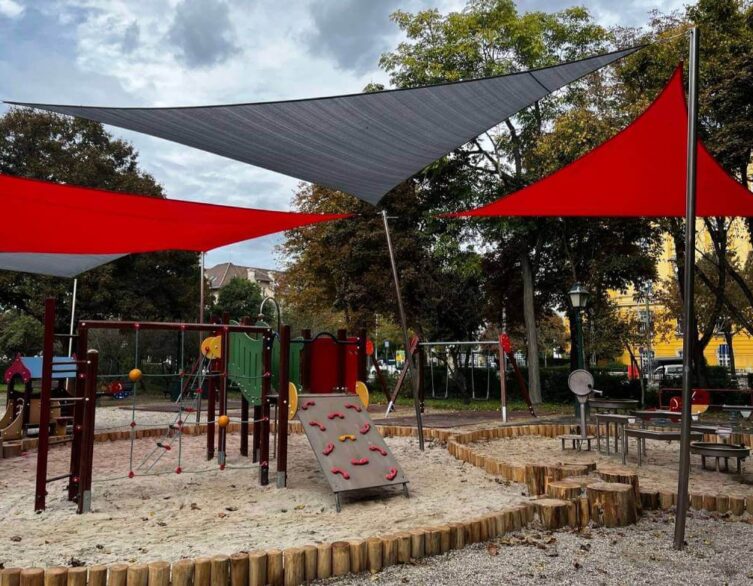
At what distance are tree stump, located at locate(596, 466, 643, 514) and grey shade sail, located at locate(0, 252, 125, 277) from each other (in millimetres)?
6738

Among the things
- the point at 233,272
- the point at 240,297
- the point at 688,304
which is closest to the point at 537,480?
the point at 688,304

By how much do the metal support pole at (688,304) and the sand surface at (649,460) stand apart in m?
1.67

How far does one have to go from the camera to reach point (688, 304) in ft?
12.3

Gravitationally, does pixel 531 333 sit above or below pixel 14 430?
above

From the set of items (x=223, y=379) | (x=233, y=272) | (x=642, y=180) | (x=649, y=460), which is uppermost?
(x=233, y=272)

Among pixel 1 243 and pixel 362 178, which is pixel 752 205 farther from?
pixel 1 243

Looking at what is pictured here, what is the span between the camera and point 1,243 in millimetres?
6605

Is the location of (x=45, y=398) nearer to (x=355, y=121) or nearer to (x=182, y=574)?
(x=182, y=574)

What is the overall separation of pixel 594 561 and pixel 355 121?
321cm

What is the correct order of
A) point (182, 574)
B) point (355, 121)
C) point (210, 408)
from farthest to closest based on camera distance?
point (210, 408)
point (355, 121)
point (182, 574)

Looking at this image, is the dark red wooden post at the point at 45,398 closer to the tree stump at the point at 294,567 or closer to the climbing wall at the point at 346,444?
the climbing wall at the point at 346,444

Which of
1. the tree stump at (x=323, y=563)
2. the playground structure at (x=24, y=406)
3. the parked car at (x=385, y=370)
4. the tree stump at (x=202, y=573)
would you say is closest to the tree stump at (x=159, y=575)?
the tree stump at (x=202, y=573)

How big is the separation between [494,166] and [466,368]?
6.69 meters

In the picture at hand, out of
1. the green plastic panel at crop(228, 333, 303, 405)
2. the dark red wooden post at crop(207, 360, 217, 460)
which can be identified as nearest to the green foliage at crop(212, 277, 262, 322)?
the dark red wooden post at crop(207, 360, 217, 460)
